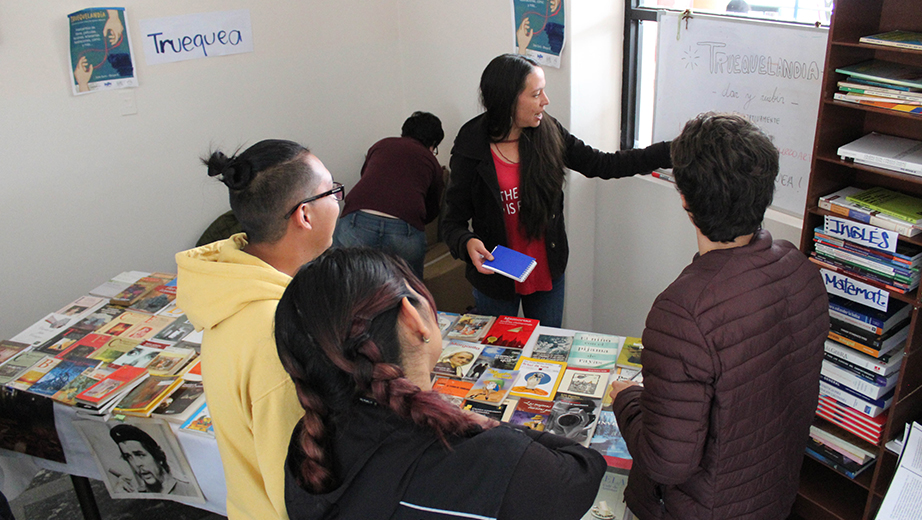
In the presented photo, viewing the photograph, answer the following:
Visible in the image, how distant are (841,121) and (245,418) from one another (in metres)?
1.69

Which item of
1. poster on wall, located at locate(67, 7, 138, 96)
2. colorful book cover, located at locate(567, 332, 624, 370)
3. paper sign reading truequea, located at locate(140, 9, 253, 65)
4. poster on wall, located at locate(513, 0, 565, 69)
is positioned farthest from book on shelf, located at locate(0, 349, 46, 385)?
poster on wall, located at locate(513, 0, 565, 69)

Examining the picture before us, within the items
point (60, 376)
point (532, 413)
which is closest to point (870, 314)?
point (532, 413)

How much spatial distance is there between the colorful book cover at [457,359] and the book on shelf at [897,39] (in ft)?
4.46

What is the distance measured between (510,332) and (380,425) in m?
1.26

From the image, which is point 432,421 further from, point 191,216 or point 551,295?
point 191,216

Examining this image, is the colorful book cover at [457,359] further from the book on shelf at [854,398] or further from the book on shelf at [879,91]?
the book on shelf at [879,91]

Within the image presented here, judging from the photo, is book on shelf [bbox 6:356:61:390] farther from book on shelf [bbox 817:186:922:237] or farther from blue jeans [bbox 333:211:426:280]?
book on shelf [bbox 817:186:922:237]

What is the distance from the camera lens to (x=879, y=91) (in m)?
1.69

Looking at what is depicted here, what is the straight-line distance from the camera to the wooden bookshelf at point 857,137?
176 centimetres

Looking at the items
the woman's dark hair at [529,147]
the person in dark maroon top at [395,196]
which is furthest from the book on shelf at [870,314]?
the person in dark maroon top at [395,196]

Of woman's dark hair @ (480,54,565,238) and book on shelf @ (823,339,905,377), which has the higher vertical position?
woman's dark hair @ (480,54,565,238)

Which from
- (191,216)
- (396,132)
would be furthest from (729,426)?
(396,132)

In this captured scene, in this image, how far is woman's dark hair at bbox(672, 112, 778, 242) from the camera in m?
1.32

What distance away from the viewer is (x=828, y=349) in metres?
2.00
